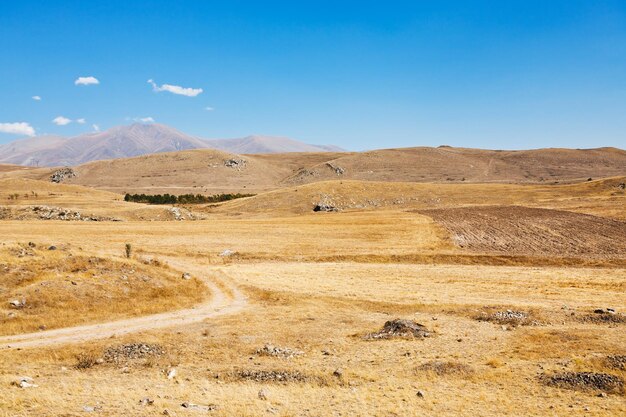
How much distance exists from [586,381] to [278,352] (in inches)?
472

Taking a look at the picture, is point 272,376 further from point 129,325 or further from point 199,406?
point 129,325

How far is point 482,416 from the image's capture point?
14.1 metres

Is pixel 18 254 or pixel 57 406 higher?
pixel 18 254

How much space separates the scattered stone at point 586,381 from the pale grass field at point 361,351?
44 cm

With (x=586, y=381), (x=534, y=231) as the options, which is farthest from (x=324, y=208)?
(x=586, y=381)

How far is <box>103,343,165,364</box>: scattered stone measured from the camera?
1916 cm

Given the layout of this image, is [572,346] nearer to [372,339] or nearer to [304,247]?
[372,339]

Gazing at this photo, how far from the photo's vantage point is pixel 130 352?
1972cm

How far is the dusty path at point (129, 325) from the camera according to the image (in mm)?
21406

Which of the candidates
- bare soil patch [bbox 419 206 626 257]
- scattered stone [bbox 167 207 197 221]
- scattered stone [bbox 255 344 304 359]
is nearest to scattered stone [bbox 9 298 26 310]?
scattered stone [bbox 255 344 304 359]

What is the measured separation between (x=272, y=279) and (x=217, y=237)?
21158 millimetres

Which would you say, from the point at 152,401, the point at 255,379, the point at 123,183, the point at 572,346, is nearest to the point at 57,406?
the point at 152,401

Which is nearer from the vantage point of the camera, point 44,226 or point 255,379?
point 255,379

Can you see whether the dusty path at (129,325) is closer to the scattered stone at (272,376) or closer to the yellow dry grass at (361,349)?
the yellow dry grass at (361,349)
